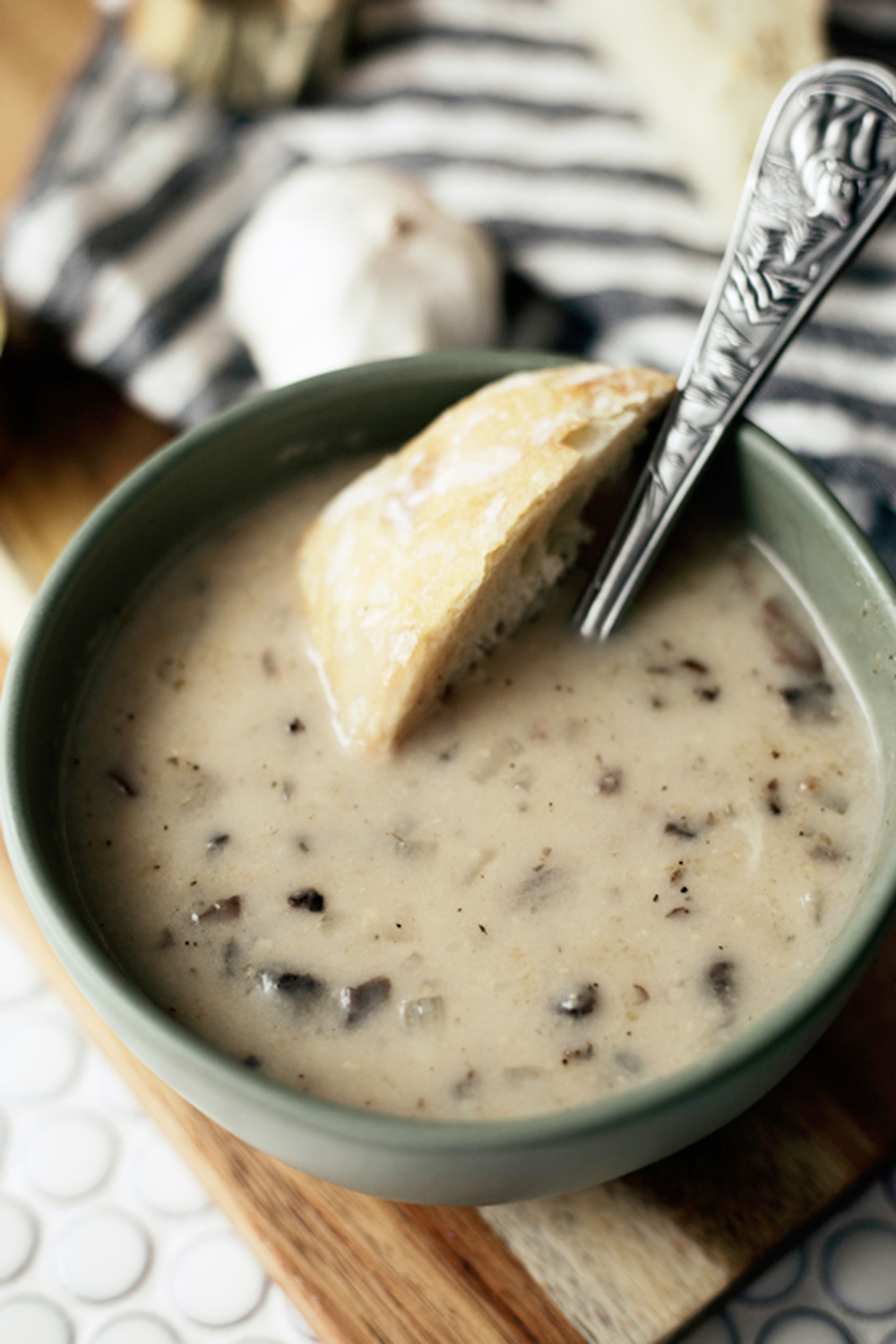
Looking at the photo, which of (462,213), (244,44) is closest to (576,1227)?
(462,213)

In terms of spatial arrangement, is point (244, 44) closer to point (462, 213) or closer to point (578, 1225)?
point (462, 213)

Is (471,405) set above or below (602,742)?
above

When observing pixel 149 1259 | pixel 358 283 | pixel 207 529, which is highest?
pixel 358 283

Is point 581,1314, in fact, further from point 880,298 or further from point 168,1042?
point 880,298

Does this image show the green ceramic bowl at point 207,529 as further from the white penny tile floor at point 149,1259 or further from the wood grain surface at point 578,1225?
the white penny tile floor at point 149,1259

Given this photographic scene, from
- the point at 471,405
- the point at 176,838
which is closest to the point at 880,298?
the point at 471,405

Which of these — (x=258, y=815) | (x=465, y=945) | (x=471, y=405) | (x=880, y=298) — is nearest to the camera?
(x=465, y=945)

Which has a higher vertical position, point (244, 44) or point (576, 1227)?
point (244, 44)
